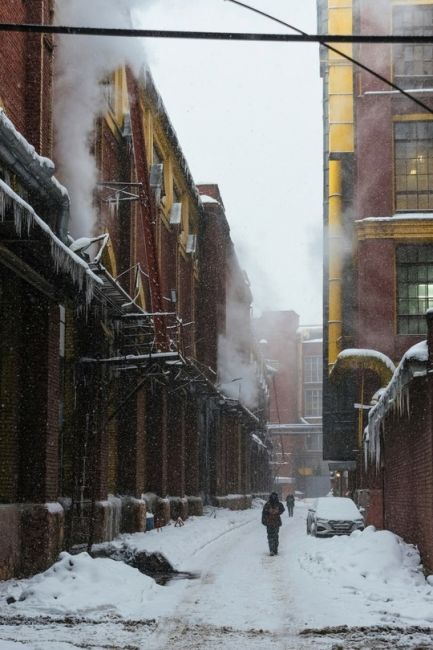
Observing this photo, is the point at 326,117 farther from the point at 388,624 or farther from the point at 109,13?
the point at 388,624

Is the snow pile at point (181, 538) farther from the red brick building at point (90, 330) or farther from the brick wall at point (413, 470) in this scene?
the brick wall at point (413, 470)

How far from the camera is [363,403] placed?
33.2m

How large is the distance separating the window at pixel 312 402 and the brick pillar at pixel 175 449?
74.5 metres

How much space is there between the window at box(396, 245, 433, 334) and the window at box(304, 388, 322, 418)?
78.1 metres

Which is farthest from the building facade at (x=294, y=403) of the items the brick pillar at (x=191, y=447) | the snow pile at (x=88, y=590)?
the snow pile at (x=88, y=590)

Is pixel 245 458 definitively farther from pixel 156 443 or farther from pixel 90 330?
pixel 90 330

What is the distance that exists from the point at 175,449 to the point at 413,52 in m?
15.7

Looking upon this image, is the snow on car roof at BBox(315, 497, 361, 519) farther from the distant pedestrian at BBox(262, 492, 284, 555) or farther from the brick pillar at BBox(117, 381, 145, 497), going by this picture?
the distant pedestrian at BBox(262, 492, 284, 555)

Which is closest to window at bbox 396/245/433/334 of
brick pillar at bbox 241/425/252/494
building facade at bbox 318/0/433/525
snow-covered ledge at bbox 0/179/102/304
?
building facade at bbox 318/0/433/525

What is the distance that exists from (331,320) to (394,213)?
5963 millimetres

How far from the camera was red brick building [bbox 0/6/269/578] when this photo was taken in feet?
50.9

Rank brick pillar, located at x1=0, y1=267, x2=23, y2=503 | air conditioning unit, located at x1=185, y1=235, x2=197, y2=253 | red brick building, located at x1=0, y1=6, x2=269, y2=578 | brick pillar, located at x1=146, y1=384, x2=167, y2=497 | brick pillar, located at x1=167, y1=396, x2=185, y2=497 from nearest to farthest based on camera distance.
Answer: red brick building, located at x1=0, y1=6, x2=269, y2=578
brick pillar, located at x1=0, y1=267, x2=23, y2=503
brick pillar, located at x1=146, y1=384, x2=167, y2=497
brick pillar, located at x1=167, y1=396, x2=185, y2=497
air conditioning unit, located at x1=185, y1=235, x2=197, y2=253

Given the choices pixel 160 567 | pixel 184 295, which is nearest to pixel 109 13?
pixel 160 567

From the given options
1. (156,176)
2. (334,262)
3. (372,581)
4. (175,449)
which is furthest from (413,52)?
(372,581)
